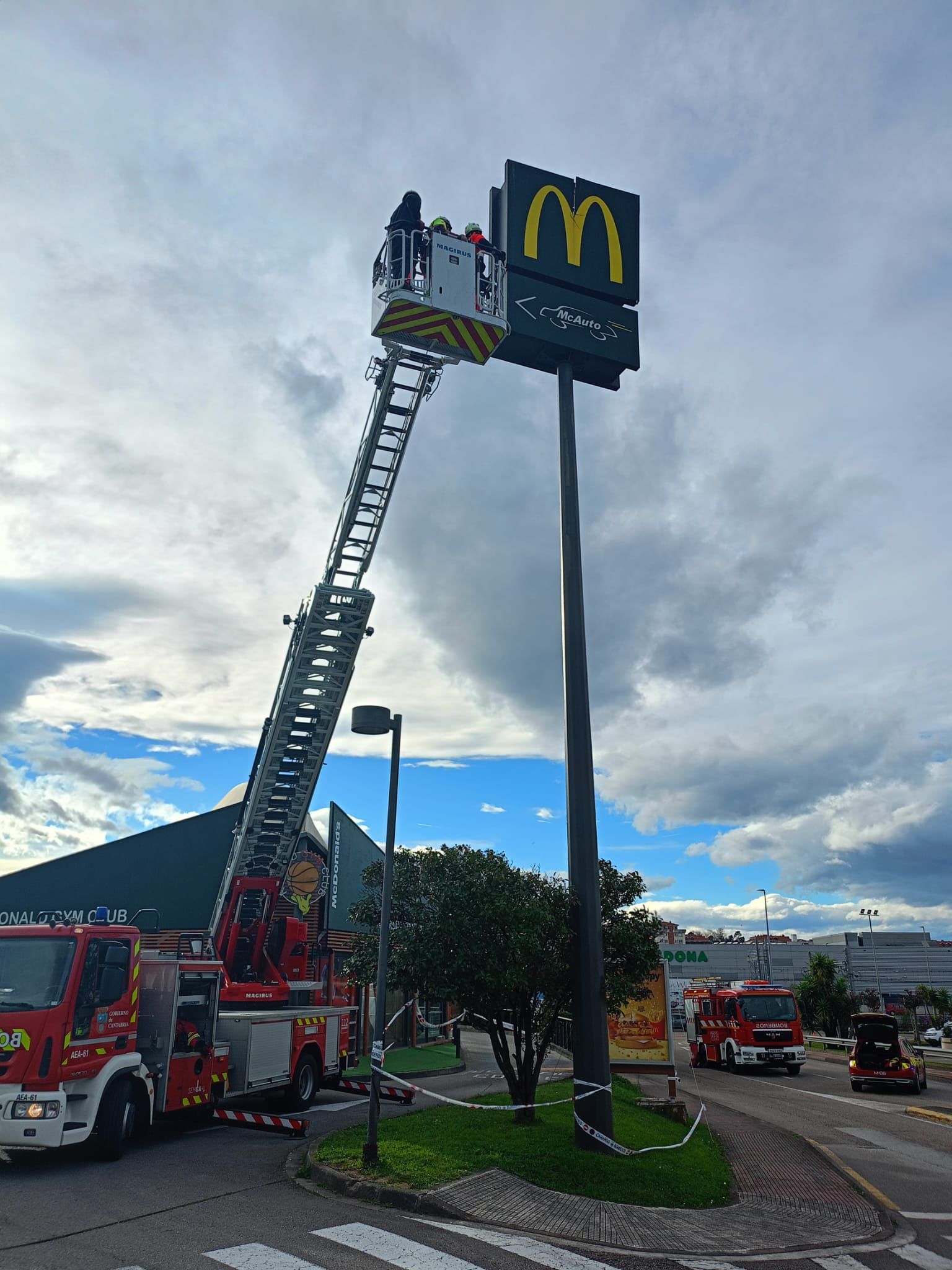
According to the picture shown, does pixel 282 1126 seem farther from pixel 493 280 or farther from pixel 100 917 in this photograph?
pixel 493 280

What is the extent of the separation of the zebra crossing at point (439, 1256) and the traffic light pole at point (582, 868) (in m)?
3.48

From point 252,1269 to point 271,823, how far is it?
12328 mm

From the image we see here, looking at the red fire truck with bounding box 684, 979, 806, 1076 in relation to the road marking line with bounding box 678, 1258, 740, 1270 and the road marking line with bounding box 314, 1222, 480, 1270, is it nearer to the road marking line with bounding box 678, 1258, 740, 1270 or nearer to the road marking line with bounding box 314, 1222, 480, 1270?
the road marking line with bounding box 678, 1258, 740, 1270

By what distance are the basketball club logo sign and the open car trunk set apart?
48.2 feet

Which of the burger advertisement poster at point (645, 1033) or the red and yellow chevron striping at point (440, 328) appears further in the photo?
the burger advertisement poster at point (645, 1033)

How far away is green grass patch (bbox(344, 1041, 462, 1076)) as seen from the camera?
2492 cm

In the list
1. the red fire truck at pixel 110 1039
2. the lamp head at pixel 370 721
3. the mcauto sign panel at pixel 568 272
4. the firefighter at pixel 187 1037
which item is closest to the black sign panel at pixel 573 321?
the mcauto sign panel at pixel 568 272

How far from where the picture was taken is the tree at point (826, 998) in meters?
47.1

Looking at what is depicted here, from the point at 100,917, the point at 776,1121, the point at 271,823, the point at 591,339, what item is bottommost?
the point at 776,1121

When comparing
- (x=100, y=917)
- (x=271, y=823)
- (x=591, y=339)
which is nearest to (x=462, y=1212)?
(x=100, y=917)

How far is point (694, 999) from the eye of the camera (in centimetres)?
3269

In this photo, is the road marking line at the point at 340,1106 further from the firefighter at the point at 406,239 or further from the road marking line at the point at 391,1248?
the firefighter at the point at 406,239

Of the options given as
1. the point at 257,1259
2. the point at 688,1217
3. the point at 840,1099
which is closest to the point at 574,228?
the point at 688,1217

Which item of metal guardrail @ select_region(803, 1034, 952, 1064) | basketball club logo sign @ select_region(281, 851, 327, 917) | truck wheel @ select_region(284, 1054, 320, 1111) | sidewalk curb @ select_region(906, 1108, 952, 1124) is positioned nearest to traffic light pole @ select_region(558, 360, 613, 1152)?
truck wheel @ select_region(284, 1054, 320, 1111)
